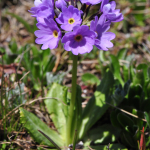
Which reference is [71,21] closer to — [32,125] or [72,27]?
[72,27]

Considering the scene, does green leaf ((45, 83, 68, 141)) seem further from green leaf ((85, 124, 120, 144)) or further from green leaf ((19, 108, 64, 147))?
green leaf ((85, 124, 120, 144))

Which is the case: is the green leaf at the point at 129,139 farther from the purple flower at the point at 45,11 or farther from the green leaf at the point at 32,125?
the purple flower at the point at 45,11

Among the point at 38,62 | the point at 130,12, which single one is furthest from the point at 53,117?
the point at 130,12

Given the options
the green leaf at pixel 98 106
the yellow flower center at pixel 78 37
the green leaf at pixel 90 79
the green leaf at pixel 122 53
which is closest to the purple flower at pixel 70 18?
the yellow flower center at pixel 78 37

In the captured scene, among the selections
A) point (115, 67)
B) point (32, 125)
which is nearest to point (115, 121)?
point (115, 67)

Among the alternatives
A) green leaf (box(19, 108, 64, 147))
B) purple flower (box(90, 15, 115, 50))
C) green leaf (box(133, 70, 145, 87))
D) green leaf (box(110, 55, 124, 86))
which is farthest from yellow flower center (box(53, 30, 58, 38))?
green leaf (box(110, 55, 124, 86))

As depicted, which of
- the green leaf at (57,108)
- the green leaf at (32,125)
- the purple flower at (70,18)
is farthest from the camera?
the green leaf at (57,108)
